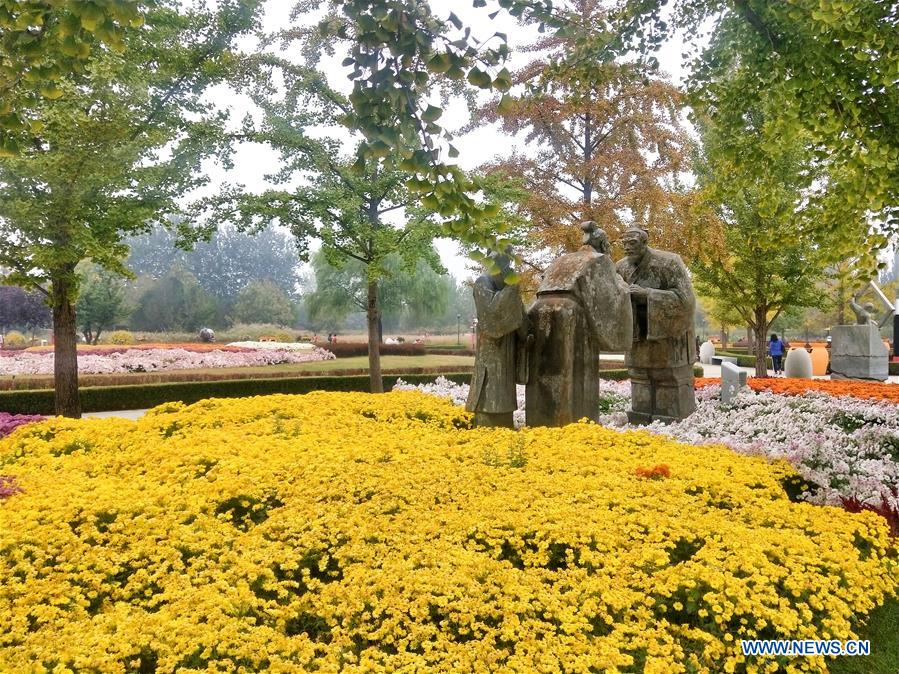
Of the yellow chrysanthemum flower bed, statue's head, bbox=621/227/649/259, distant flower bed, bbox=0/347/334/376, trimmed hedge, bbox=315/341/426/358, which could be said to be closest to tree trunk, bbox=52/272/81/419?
the yellow chrysanthemum flower bed

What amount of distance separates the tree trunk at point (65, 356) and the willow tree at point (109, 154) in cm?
2

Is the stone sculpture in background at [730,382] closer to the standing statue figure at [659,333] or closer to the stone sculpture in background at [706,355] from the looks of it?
the standing statue figure at [659,333]

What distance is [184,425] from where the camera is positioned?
717cm

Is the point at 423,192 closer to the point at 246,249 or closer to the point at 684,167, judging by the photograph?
the point at 684,167

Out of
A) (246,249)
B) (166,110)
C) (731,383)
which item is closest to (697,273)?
(731,383)

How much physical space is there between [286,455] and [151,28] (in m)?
9.68

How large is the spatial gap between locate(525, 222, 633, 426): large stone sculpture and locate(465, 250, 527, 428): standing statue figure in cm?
26

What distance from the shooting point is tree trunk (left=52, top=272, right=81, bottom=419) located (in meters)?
10.1

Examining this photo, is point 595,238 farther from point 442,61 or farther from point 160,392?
point 160,392

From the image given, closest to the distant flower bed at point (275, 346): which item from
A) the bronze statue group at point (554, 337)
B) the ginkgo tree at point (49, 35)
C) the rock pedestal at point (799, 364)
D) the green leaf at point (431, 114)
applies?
the rock pedestal at point (799, 364)

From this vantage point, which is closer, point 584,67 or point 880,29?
point 880,29

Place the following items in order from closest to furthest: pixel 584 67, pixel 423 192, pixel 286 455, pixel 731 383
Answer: pixel 423 192 < pixel 286 455 < pixel 584 67 < pixel 731 383

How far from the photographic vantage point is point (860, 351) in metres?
17.6

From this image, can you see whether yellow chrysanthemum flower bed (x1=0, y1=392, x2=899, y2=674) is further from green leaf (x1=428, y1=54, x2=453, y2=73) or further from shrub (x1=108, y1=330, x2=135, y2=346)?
shrub (x1=108, y1=330, x2=135, y2=346)
